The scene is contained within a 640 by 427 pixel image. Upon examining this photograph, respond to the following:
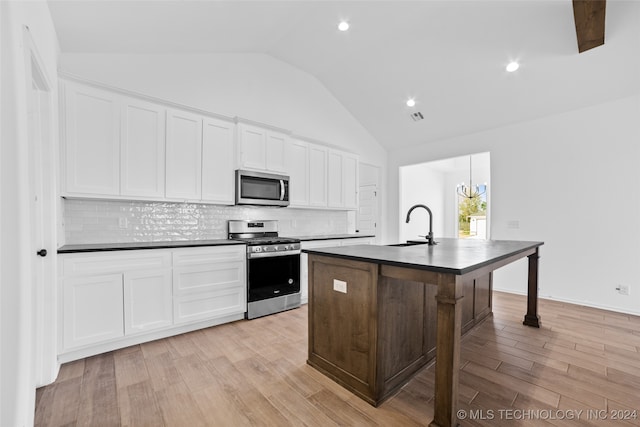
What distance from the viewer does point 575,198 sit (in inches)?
149

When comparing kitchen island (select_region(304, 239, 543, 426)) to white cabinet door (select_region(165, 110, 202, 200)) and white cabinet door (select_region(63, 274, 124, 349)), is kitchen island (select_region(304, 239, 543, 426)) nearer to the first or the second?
white cabinet door (select_region(63, 274, 124, 349))

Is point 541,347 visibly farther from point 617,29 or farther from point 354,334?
point 617,29

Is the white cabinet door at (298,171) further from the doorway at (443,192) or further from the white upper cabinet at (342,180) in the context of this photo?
the doorway at (443,192)

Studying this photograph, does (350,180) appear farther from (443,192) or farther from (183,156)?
(443,192)

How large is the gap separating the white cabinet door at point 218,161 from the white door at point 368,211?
321 cm

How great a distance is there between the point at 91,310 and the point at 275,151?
2642 millimetres

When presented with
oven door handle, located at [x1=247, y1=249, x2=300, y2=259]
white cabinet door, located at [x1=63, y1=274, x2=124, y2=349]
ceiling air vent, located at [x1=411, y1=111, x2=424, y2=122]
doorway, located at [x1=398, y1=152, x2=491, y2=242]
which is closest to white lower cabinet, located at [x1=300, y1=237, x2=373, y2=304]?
oven door handle, located at [x1=247, y1=249, x2=300, y2=259]

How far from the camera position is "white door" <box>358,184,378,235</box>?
6.03 metres

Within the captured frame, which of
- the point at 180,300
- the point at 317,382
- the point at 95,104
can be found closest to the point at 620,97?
the point at 317,382

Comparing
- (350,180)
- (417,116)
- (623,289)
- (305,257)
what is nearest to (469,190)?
(417,116)

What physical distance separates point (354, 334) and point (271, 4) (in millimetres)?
3196

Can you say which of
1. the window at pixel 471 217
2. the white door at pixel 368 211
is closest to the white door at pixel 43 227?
the white door at pixel 368 211

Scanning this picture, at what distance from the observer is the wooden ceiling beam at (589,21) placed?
2439mm

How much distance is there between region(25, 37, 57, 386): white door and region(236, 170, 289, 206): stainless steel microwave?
1.74 meters
